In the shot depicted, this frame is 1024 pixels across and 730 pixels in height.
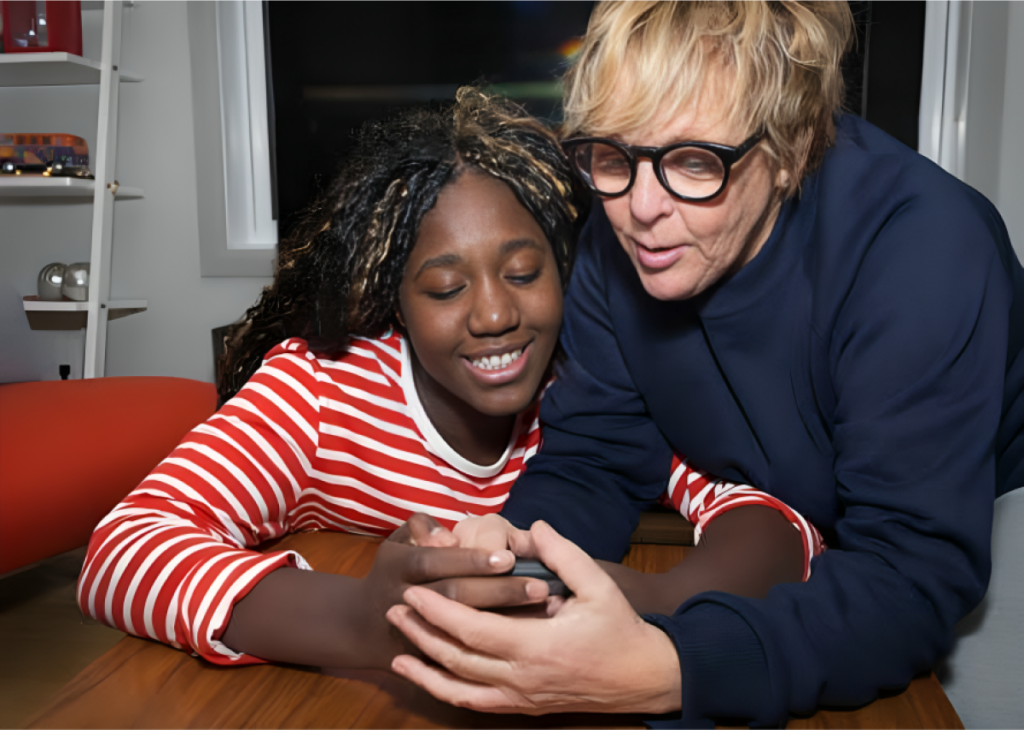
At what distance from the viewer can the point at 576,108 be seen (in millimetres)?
782

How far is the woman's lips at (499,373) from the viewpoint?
2.89ft

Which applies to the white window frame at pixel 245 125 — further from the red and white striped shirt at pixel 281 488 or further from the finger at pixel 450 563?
the finger at pixel 450 563

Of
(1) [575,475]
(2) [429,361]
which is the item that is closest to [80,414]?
(2) [429,361]

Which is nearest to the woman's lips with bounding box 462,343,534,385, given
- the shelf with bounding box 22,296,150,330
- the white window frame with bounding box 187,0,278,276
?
the white window frame with bounding box 187,0,278,276

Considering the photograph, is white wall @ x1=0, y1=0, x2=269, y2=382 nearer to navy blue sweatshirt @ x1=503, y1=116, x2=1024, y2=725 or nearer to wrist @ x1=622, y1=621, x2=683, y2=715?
navy blue sweatshirt @ x1=503, y1=116, x2=1024, y2=725

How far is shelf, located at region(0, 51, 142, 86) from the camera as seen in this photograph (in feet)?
7.32

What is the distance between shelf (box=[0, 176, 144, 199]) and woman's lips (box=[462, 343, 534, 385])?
1.91 meters

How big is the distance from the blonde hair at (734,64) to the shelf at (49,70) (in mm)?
2053

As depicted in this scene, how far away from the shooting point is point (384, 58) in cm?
215

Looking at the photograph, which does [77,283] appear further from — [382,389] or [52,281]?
[382,389]

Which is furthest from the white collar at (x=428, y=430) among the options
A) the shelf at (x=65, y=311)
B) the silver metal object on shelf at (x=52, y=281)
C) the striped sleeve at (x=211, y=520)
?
the silver metal object on shelf at (x=52, y=281)

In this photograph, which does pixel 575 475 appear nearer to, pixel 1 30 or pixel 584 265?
pixel 584 265

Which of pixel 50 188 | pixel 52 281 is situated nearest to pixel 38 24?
pixel 50 188

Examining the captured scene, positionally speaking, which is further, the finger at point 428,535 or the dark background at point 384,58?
the dark background at point 384,58
